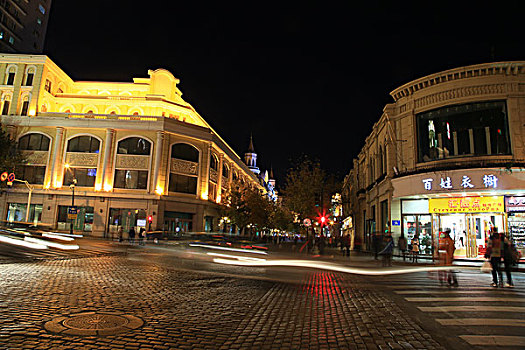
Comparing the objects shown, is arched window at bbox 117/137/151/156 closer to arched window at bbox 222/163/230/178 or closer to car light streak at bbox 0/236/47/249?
arched window at bbox 222/163/230/178

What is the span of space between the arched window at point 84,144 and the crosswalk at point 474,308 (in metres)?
41.0

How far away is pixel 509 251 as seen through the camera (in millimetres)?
11797

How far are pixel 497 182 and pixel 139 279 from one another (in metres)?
21.0

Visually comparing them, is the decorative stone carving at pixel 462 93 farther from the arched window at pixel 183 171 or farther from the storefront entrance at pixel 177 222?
the storefront entrance at pixel 177 222

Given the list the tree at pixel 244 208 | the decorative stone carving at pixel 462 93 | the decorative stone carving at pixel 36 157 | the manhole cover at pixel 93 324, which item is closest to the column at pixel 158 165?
the tree at pixel 244 208

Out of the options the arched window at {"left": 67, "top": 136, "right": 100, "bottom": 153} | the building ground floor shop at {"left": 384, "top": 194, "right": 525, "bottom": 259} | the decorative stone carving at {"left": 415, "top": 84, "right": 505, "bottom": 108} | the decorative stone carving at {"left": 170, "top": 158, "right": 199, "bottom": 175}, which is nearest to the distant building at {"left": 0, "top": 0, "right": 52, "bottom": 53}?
the arched window at {"left": 67, "top": 136, "right": 100, "bottom": 153}

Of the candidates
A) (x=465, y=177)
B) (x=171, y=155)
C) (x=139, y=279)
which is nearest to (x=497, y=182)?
(x=465, y=177)

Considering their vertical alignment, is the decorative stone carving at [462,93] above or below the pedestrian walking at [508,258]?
above

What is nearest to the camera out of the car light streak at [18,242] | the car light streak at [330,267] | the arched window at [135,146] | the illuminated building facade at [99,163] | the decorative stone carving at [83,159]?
the car light streak at [330,267]

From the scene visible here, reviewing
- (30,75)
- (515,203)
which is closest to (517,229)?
(515,203)

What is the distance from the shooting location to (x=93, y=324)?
5566 mm

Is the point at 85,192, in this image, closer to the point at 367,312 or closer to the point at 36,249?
the point at 36,249

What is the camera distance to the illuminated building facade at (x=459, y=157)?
22.2m

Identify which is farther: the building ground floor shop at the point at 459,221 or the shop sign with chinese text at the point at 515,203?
the building ground floor shop at the point at 459,221
